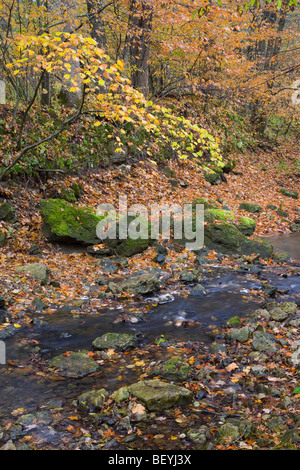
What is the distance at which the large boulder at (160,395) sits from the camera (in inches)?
153

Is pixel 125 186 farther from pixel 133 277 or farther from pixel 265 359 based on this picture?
pixel 265 359

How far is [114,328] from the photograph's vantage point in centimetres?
598

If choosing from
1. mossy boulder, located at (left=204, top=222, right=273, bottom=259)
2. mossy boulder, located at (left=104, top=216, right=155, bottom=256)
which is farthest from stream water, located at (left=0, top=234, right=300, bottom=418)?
mossy boulder, located at (left=104, top=216, right=155, bottom=256)

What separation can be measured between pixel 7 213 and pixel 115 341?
16.2 ft

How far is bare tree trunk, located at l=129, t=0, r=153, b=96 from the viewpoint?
1191 cm

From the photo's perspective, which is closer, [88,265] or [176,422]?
[176,422]

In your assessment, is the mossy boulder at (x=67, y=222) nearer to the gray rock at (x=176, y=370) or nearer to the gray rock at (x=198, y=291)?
the gray rock at (x=198, y=291)

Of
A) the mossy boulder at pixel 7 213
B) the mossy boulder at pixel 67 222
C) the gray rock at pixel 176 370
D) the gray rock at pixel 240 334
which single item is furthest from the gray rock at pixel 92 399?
the mossy boulder at pixel 7 213

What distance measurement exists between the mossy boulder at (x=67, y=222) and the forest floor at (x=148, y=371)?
0.35 metres

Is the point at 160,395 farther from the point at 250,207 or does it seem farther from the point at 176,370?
the point at 250,207

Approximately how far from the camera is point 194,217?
34.9 ft

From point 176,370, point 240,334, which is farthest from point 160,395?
point 240,334
